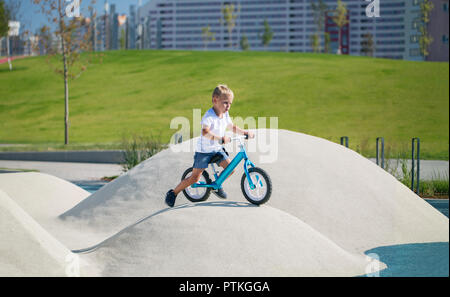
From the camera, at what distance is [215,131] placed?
4676 mm

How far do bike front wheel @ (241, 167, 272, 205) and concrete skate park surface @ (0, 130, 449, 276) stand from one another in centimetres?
36

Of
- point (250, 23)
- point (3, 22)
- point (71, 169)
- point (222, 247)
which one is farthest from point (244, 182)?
point (250, 23)

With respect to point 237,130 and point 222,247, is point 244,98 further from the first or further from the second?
point 237,130

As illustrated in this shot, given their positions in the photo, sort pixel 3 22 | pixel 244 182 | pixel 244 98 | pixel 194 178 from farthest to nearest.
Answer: pixel 244 98 < pixel 3 22 < pixel 244 182 < pixel 194 178

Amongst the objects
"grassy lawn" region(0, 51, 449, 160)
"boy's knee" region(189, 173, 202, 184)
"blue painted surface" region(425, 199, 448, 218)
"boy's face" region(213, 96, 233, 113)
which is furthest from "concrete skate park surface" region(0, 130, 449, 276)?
"grassy lawn" region(0, 51, 449, 160)

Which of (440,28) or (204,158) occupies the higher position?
(440,28)

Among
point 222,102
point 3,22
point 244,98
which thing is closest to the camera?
point 222,102

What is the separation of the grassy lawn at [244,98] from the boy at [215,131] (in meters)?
17.4

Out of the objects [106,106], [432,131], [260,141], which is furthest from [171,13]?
[260,141]

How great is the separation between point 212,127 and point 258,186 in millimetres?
785

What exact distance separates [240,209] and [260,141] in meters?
2.46

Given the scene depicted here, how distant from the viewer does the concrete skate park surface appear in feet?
17.1

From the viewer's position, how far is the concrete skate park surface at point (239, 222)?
5203 mm

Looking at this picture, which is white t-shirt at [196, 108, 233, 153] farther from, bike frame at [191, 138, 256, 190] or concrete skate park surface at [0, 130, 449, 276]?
concrete skate park surface at [0, 130, 449, 276]
